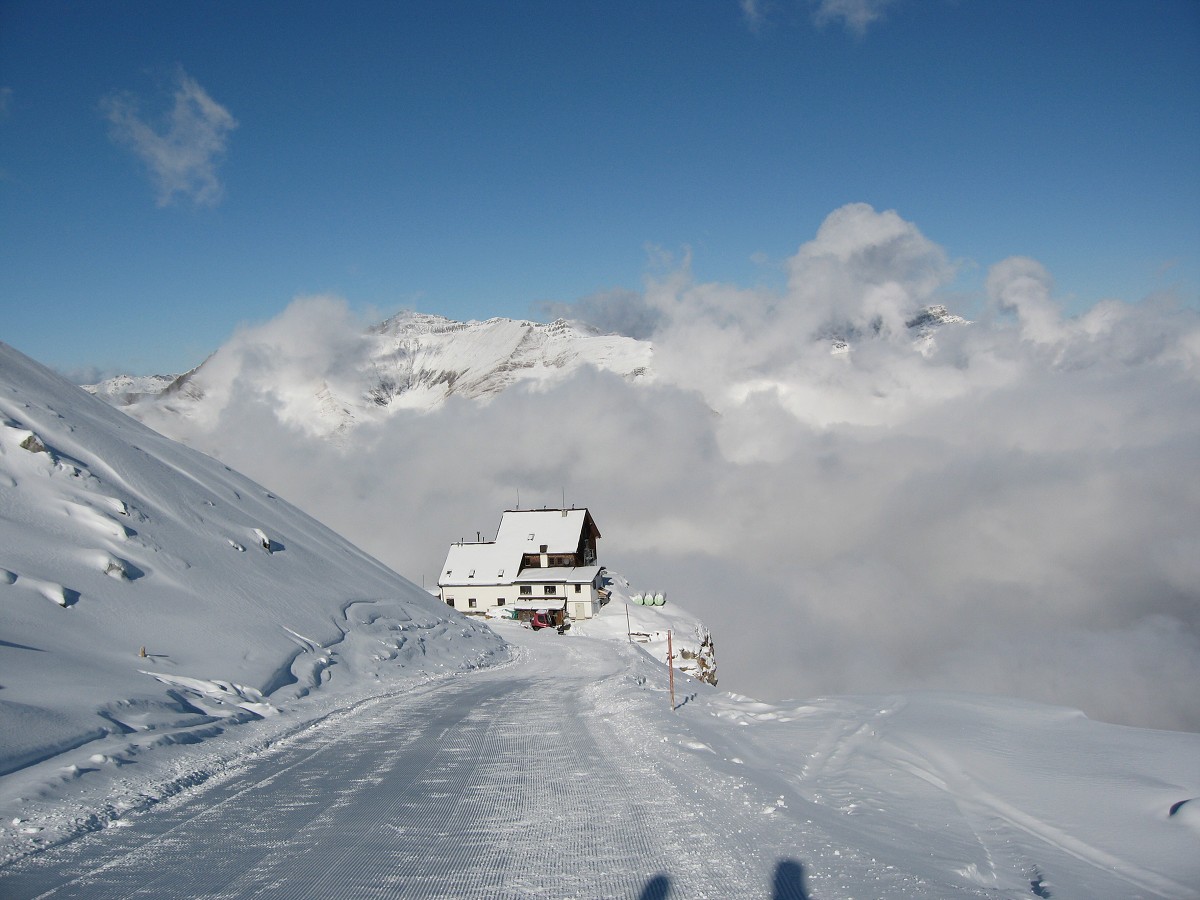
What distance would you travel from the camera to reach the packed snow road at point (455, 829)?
5934 millimetres

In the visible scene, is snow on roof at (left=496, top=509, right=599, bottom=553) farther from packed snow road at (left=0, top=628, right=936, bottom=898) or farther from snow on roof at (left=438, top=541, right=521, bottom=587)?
packed snow road at (left=0, top=628, right=936, bottom=898)

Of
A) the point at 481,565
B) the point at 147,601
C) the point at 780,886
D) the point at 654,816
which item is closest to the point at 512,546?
the point at 481,565

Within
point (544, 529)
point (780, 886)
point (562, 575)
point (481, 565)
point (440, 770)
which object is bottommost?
point (780, 886)

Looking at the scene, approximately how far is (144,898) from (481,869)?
2.50 metres

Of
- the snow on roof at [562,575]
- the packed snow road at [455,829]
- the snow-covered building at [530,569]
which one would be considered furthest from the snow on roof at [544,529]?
the packed snow road at [455,829]

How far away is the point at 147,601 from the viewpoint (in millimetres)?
16094

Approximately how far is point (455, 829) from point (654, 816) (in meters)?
1.94

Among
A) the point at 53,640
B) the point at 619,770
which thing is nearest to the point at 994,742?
the point at 619,770

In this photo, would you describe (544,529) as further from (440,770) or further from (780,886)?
(780,886)

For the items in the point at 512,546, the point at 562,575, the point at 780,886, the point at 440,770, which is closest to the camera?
the point at 780,886

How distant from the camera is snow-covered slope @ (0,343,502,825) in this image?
1092 centimetres

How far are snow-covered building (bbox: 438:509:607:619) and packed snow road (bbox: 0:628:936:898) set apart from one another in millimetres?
54219

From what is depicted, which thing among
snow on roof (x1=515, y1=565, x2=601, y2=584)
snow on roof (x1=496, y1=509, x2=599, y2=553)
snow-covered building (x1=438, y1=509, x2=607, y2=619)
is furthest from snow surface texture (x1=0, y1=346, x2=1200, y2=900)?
snow on roof (x1=496, y1=509, x2=599, y2=553)

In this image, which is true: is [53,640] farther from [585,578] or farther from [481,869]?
[585,578]
